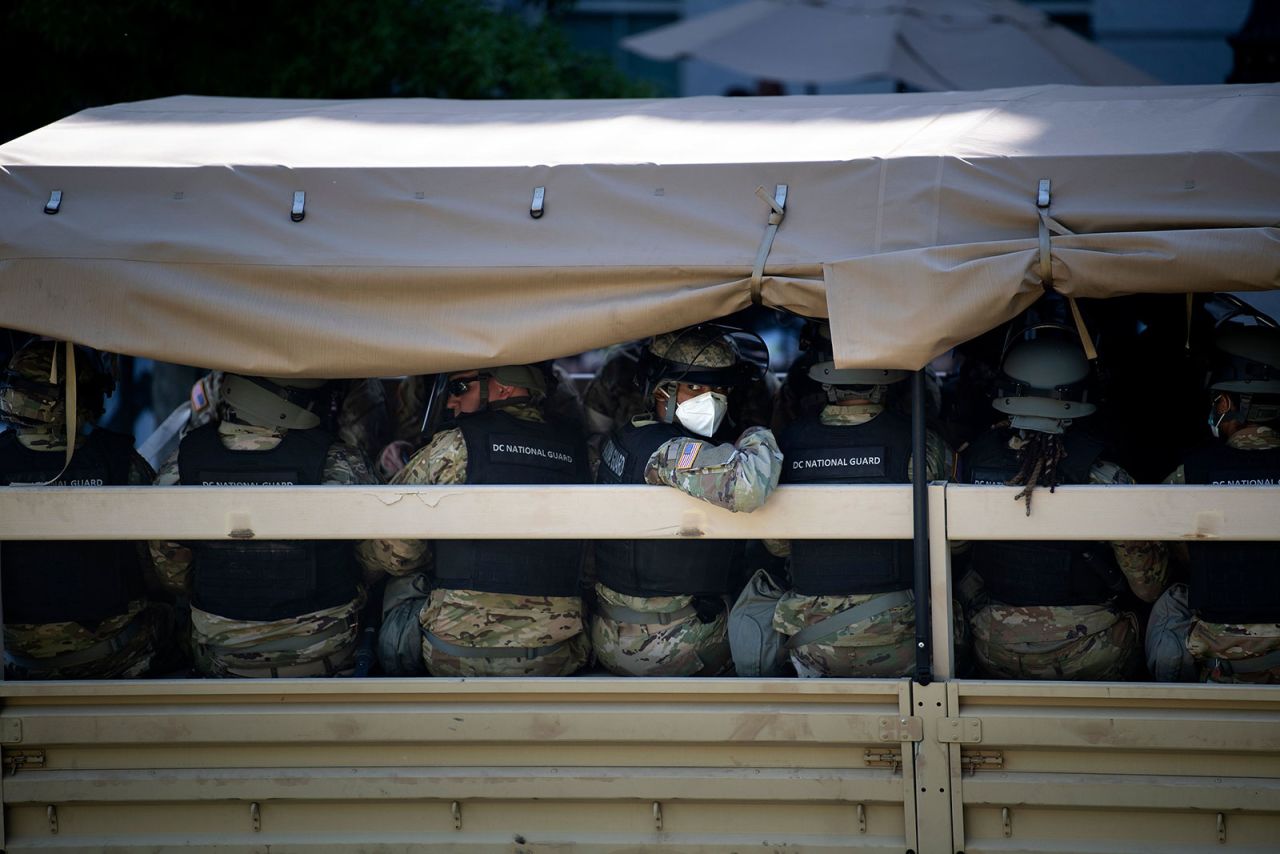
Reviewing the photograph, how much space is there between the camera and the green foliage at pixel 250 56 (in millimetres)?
6415

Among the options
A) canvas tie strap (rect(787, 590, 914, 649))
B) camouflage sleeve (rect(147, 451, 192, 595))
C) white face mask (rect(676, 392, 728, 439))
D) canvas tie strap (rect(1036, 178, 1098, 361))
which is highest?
canvas tie strap (rect(1036, 178, 1098, 361))

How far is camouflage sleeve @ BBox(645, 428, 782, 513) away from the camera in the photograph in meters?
3.44

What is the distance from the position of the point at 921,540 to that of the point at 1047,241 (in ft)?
2.89

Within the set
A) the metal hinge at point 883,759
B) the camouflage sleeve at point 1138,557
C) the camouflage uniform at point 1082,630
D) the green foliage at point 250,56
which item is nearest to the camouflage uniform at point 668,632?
the metal hinge at point 883,759

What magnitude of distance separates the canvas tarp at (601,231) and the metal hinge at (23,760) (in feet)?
4.06

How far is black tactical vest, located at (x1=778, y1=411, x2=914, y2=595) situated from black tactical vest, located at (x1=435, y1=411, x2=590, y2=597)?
75 centimetres

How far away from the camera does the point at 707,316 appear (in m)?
3.54

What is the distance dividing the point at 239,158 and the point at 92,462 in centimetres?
117

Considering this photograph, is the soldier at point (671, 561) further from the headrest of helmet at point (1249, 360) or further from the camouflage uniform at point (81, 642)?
the camouflage uniform at point (81, 642)

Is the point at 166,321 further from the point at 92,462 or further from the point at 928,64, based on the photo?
the point at 928,64

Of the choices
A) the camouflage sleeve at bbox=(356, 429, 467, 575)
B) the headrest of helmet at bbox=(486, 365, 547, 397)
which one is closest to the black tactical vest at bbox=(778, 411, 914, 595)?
the headrest of helmet at bbox=(486, 365, 547, 397)

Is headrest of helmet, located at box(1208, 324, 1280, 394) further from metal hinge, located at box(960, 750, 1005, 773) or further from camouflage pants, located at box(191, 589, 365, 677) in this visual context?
camouflage pants, located at box(191, 589, 365, 677)

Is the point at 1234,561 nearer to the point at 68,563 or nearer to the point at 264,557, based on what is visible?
the point at 264,557

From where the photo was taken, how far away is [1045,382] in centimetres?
366
